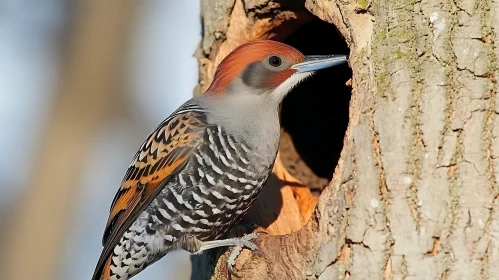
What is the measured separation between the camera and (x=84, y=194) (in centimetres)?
902

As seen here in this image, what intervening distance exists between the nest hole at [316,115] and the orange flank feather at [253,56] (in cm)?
111

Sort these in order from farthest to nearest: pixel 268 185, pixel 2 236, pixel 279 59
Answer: pixel 2 236, pixel 268 185, pixel 279 59

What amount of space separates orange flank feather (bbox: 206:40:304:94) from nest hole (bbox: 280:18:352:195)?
3.63 ft

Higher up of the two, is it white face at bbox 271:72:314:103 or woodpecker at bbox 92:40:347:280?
white face at bbox 271:72:314:103

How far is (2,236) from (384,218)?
581cm

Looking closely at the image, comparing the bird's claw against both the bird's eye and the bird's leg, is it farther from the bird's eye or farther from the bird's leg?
the bird's eye

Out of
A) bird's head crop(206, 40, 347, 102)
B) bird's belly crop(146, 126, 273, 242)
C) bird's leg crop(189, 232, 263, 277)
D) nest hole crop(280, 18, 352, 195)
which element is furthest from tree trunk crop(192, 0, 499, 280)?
nest hole crop(280, 18, 352, 195)

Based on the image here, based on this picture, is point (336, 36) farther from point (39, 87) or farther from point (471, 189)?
point (39, 87)

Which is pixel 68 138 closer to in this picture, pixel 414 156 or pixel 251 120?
pixel 251 120

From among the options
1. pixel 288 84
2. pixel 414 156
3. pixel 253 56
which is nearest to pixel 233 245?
pixel 288 84

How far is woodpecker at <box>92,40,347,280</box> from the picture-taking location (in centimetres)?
501

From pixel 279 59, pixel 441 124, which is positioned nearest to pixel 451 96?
pixel 441 124

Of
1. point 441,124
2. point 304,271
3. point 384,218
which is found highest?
point 441,124

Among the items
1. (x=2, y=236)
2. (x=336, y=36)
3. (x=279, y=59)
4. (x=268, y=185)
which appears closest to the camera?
(x=279, y=59)
